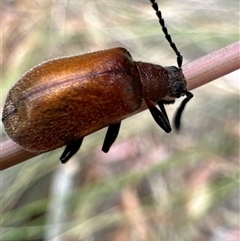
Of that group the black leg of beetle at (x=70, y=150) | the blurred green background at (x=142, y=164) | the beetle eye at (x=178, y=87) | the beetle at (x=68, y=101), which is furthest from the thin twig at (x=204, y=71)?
the blurred green background at (x=142, y=164)

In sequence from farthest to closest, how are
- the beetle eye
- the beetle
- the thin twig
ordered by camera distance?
the beetle eye → the beetle → the thin twig

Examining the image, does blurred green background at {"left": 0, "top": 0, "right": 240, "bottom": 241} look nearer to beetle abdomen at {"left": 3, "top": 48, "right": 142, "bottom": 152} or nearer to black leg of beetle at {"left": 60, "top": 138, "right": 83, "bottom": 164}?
black leg of beetle at {"left": 60, "top": 138, "right": 83, "bottom": 164}

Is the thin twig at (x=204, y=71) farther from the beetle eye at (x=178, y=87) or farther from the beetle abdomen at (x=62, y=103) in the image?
the beetle eye at (x=178, y=87)

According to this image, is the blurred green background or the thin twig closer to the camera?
the thin twig

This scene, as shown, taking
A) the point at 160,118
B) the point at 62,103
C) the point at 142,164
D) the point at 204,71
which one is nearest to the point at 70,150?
the point at 62,103

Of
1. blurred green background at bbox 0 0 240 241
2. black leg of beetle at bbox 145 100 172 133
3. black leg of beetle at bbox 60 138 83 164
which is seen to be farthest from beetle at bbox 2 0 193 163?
blurred green background at bbox 0 0 240 241

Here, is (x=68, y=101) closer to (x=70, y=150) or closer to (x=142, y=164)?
(x=70, y=150)
